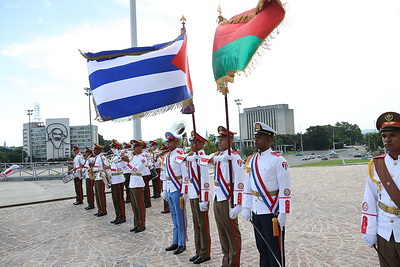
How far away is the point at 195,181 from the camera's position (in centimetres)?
561

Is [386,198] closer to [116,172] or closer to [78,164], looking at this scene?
[116,172]

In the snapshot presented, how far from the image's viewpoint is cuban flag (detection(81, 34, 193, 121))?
612 centimetres

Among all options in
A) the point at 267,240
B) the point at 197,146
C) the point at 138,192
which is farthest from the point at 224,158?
the point at 138,192

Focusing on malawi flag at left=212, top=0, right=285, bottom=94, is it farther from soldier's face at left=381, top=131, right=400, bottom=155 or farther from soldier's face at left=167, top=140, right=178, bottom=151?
soldier's face at left=167, top=140, right=178, bottom=151

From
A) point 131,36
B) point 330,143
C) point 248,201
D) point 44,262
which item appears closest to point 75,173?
point 131,36

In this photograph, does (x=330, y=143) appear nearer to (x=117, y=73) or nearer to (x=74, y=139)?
(x=74, y=139)

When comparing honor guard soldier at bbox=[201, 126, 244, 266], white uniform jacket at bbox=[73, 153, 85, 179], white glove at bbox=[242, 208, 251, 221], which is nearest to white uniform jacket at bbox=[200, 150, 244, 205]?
honor guard soldier at bbox=[201, 126, 244, 266]

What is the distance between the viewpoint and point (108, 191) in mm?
15297

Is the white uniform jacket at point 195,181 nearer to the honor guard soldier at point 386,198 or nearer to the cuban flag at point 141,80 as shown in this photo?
the cuban flag at point 141,80

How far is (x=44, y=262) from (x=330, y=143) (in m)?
92.5

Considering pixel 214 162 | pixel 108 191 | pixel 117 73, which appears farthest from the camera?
pixel 108 191

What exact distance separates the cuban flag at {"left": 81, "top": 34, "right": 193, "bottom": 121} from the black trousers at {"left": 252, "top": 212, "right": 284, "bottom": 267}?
2780 mm

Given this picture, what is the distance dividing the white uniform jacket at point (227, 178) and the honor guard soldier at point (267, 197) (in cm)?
38

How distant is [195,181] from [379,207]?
3.06 metres
